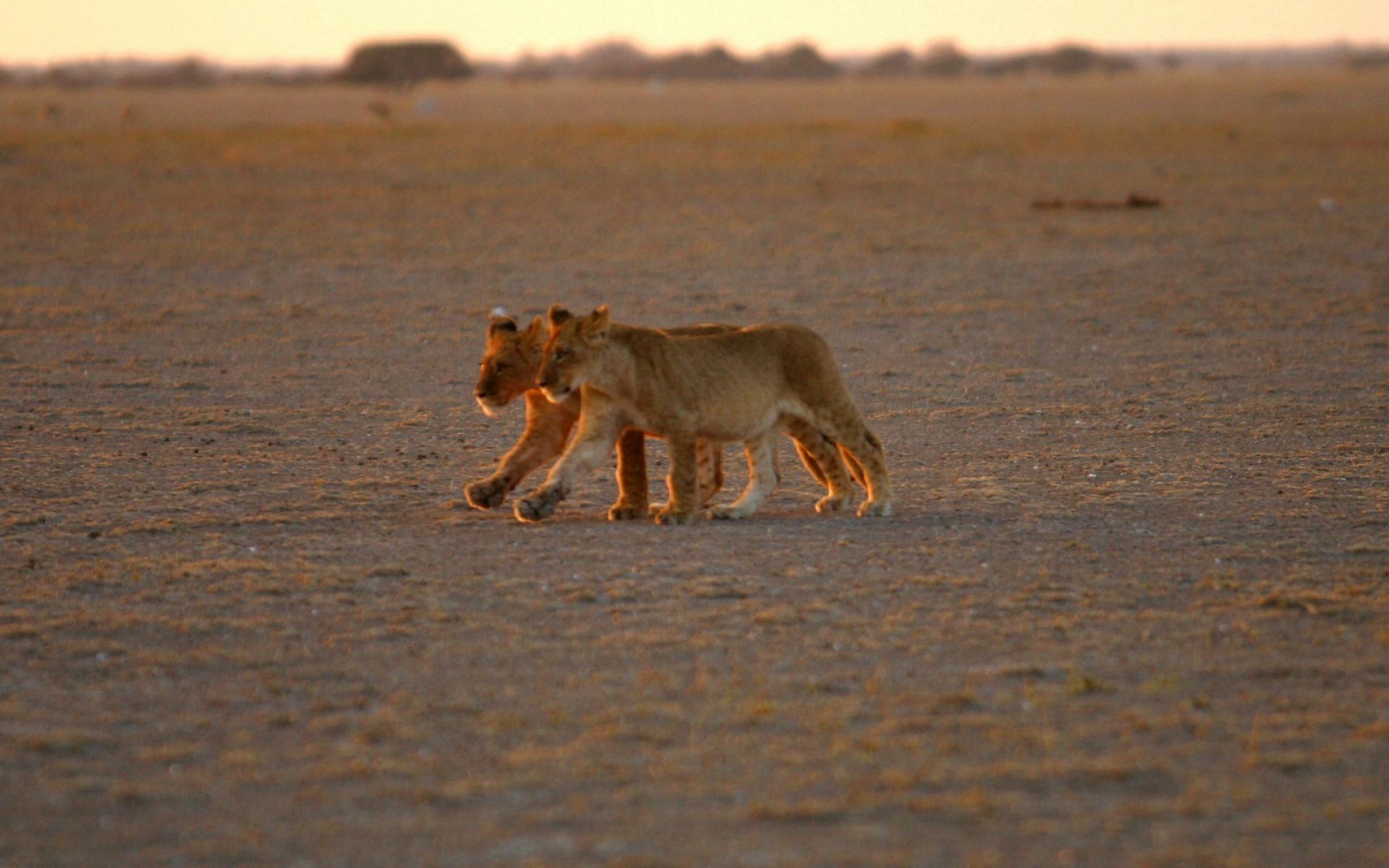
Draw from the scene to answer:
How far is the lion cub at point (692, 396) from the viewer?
7902mm

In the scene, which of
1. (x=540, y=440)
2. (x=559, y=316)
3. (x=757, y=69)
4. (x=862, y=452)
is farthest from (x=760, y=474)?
(x=757, y=69)

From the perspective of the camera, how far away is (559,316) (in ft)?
26.1

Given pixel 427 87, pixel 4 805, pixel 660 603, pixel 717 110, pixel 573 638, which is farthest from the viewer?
pixel 427 87

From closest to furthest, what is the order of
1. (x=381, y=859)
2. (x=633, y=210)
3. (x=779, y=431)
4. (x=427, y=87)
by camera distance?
1. (x=381, y=859)
2. (x=779, y=431)
3. (x=633, y=210)
4. (x=427, y=87)

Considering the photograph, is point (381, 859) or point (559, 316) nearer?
point (381, 859)

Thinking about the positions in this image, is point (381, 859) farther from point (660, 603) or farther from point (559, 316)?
point (559, 316)

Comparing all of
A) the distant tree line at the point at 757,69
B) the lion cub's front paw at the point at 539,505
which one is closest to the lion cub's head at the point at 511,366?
the lion cub's front paw at the point at 539,505

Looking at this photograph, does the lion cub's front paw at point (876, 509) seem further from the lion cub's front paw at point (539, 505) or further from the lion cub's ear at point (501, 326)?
the lion cub's ear at point (501, 326)

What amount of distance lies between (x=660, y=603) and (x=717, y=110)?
184 feet

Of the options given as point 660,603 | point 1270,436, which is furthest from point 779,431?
point 1270,436

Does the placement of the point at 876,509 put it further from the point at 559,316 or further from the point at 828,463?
the point at 559,316

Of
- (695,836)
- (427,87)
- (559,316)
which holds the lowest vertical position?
(695,836)

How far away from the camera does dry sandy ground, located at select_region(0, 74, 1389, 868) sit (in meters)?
4.84

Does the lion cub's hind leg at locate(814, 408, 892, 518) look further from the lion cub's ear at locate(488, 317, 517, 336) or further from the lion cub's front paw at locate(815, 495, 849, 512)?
the lion cub's ear at locate(488, 317, 517, 336)
